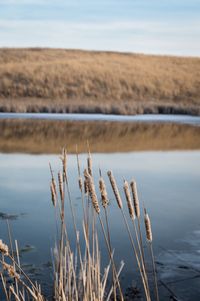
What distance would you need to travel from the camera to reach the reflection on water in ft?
14.7

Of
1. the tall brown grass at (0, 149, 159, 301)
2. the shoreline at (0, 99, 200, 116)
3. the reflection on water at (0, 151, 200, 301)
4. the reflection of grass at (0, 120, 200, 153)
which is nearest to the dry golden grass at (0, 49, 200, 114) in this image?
the shoreline at (0, 99, 200, 116)

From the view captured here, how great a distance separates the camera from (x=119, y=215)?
20.6 ft

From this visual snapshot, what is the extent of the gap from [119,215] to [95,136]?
914 centimetres

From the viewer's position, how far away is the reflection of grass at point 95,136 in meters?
13.0

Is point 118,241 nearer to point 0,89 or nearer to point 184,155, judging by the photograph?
point 184,155

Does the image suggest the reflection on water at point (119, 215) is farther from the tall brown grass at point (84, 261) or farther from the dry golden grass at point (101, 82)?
the dry golden grass at point (101, 82)

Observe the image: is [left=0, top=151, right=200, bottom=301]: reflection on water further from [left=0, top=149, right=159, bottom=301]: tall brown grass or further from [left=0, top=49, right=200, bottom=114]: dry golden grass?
[left=0, top=49, right=200, bottom=114]: dry golden grass

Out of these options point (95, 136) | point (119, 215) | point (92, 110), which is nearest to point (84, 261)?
point (119, 215)

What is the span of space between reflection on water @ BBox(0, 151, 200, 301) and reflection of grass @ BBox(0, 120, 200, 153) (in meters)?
1.75

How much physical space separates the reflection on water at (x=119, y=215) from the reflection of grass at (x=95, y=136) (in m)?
1.75

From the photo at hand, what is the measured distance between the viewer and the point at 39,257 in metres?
4.72

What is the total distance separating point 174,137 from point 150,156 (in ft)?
13.4

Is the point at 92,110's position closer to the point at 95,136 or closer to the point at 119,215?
the point at 95,136

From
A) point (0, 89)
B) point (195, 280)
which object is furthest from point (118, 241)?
point (0, 89)
